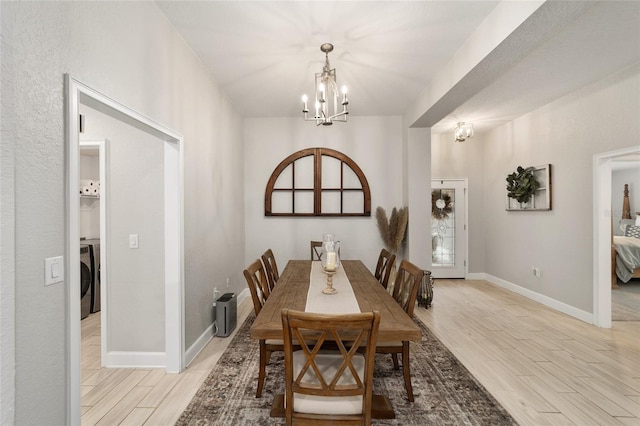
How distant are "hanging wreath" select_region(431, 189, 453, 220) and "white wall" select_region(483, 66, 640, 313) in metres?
0.82

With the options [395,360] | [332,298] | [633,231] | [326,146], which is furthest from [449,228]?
[332,298]

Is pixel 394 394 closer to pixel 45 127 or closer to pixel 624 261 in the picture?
pixel 45 127

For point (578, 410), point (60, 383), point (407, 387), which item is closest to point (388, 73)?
point (407, 387)

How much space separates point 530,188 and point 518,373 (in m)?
2.98

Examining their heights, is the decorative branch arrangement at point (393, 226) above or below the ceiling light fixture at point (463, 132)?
below

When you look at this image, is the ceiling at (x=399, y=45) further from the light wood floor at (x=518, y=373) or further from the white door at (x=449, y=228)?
the light wood floor at (x=518, y=373)

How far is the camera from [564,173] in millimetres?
4082

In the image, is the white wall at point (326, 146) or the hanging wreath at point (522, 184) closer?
the hanging wreath at point (522, 184)

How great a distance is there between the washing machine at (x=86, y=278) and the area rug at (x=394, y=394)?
227 centimetres

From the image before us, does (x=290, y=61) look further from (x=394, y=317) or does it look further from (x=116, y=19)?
(x=394, y=317)

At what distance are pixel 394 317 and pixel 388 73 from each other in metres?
2.63

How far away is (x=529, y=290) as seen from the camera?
15.3ft

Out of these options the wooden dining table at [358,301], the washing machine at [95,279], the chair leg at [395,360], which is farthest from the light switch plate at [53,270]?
the washing machine at [95,279]

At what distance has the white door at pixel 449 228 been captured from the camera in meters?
5.86
